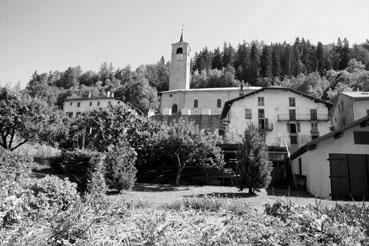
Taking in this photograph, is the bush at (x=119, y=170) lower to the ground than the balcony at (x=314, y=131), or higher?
lower

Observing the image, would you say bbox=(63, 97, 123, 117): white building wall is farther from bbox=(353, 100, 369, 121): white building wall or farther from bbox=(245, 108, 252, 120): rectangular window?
bbox=(353, 100, 369, 121): white building wall

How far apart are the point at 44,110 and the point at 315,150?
88.0ft

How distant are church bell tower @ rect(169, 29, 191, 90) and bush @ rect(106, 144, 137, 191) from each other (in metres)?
59.0

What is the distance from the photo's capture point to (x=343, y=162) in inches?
704

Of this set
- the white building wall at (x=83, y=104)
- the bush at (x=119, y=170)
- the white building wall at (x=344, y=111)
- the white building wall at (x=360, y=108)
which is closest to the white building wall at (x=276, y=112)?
the white building wall at (x=344, y=111)

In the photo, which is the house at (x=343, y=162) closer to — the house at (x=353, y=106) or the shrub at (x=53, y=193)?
the house at (x=353, y=106)

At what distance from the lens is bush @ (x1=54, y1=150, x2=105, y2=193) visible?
43.8ft

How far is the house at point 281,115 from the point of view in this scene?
4153cm

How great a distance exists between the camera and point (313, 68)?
9562 centimetres

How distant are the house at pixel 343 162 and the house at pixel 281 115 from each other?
73.7 feet

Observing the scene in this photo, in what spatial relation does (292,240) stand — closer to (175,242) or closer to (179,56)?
(175,242)

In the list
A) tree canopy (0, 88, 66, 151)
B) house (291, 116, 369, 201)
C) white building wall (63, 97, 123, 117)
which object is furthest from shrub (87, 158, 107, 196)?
white building wall (63, 97, 123, 117)

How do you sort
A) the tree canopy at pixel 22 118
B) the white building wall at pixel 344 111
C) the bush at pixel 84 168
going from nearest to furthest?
the bush at pixel 84 168 < the tree canopy at pixel 22 118 < the white building wall at pixel 344 111

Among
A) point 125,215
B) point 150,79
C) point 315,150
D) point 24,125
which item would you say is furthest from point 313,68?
point 125,215
